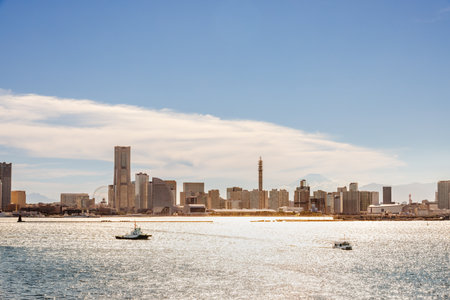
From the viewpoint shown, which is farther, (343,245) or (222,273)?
(343,245)

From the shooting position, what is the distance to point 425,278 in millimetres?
111000

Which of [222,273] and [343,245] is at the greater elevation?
[222,273]

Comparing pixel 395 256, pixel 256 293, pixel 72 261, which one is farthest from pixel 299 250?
pixel 256 293

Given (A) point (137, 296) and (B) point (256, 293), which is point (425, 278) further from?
(A) point (137, 296)

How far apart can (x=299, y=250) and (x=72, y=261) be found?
226 feet

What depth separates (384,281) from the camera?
10619cm

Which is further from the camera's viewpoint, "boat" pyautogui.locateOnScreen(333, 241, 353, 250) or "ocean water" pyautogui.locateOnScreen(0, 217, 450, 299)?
"boat" pyautogui.locateOnScreen(333, 241, 353, 250)

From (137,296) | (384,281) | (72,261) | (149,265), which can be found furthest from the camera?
(72,261)

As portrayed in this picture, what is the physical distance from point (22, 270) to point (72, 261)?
62.9 feet

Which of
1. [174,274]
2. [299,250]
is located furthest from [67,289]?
[299,250]

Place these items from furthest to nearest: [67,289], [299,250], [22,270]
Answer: [299,250]
[22,270]
[67,289]

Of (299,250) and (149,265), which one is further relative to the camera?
(299,250)

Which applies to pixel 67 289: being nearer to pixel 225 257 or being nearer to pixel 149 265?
pixel 149 265

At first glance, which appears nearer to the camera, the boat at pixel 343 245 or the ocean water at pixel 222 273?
the ocean water at pixel 222 273
